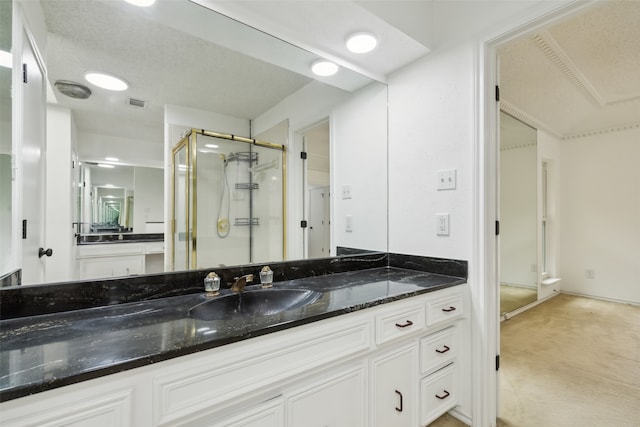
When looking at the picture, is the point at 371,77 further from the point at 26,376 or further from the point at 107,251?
the point at 26,376

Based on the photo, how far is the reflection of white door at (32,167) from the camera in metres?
1.02

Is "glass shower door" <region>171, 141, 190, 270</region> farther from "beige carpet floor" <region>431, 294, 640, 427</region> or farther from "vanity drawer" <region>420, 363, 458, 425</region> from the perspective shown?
"beige carpet floor" <region>431, 294, 640, 427</region>

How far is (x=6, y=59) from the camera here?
941 mm

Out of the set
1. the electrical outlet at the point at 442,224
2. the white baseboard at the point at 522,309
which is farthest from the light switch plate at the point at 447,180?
the white baseboard at the point at 522,309

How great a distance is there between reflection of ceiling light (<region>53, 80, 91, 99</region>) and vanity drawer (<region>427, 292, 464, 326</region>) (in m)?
1.80

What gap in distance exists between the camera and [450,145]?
1.64 metres

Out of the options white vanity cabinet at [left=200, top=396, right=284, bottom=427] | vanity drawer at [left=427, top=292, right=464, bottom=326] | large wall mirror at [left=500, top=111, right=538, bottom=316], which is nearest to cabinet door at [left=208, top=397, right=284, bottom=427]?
white vanity cabinet at [left=200, top=396, right=284, bottom=427]

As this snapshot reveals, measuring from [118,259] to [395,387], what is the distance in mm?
1343

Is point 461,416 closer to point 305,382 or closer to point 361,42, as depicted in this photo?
point 305,382

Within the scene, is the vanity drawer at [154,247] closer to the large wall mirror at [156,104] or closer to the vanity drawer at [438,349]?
the large wall mirror at [156,104]

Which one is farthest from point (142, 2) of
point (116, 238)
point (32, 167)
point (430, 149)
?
point (430, 149)

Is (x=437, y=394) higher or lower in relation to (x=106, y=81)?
lower

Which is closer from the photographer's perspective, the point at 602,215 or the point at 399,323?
the point at 399,323

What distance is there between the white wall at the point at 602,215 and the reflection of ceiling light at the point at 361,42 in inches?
162
